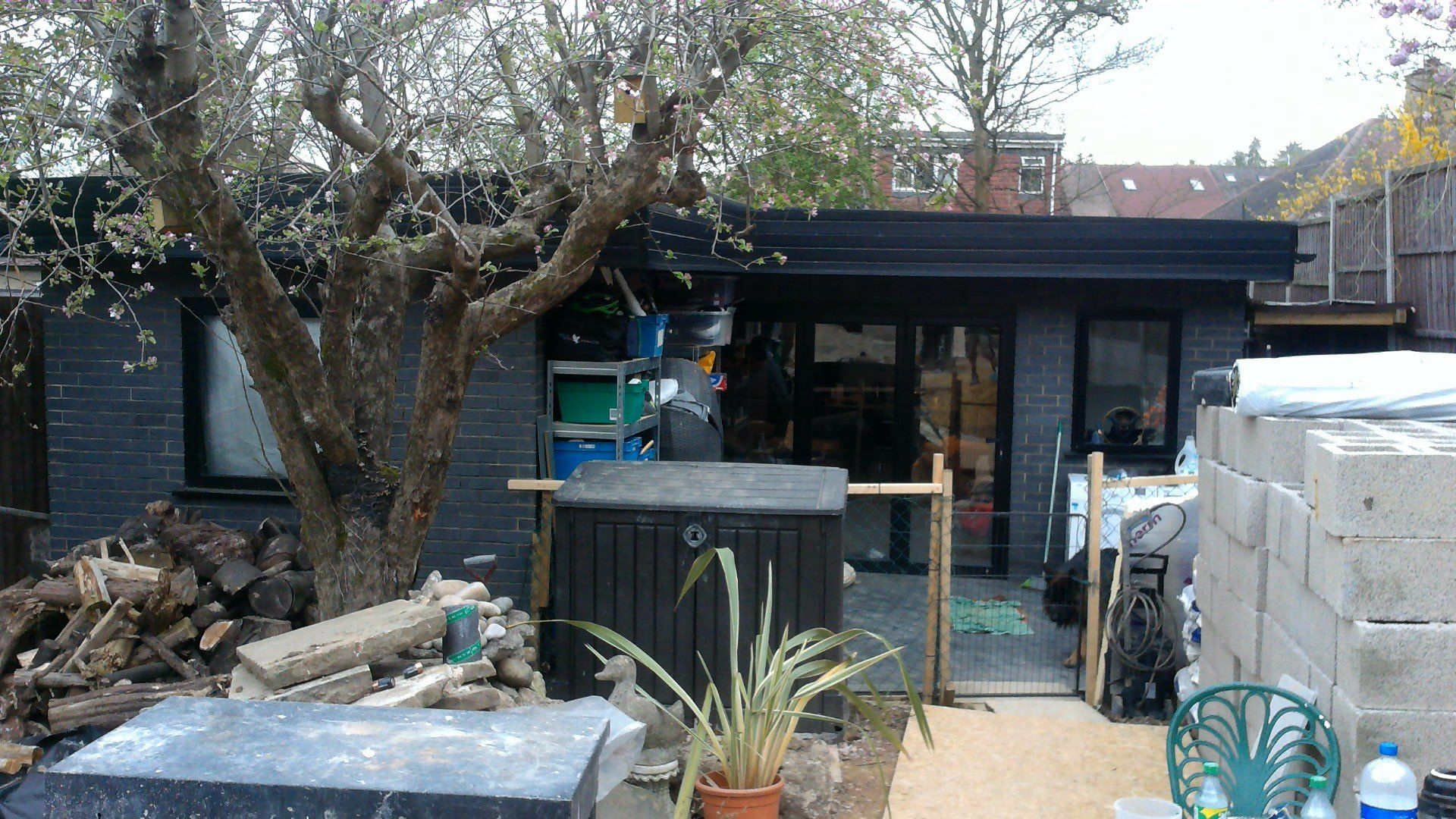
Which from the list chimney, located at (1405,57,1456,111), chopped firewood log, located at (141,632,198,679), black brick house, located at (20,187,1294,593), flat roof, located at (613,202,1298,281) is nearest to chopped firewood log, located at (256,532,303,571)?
chopped firewood log, located at (141,632,198,679)

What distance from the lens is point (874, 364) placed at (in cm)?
1095

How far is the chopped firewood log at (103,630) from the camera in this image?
5.43m

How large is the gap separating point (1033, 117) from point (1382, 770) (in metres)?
18.5

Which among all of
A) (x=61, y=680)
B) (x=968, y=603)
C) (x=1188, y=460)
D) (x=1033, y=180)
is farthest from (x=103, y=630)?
(x=1033, y=180)

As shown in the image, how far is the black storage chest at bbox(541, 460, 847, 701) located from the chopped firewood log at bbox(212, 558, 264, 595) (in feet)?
5.15

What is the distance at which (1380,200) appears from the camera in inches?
498

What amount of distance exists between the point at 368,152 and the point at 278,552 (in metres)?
2.46

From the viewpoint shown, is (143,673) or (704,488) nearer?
(143,673)

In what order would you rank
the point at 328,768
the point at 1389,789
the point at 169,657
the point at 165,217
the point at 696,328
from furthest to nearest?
1. the point at 696,328
2. the point at 169,657
3. the point at 165,217
4. the point at 1389,789
5. the point at 328,768

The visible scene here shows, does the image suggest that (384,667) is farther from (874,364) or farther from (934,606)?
(874,364)

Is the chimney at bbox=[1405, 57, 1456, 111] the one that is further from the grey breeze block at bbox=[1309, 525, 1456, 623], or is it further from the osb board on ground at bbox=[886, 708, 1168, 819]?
the grey breeze block at bbox=[1309, 525, 1456, 623]

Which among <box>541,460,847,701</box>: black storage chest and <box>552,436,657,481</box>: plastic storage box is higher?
<box>552,436,657,481</box>: plastic storage box

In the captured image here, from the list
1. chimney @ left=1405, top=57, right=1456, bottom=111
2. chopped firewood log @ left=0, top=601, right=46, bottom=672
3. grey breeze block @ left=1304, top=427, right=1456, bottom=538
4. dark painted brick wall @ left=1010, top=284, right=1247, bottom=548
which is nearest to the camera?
grey breeze block @ left=1304, top=427, right=1456, bottom=538

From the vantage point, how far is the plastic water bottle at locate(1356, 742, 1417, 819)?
136 inches
